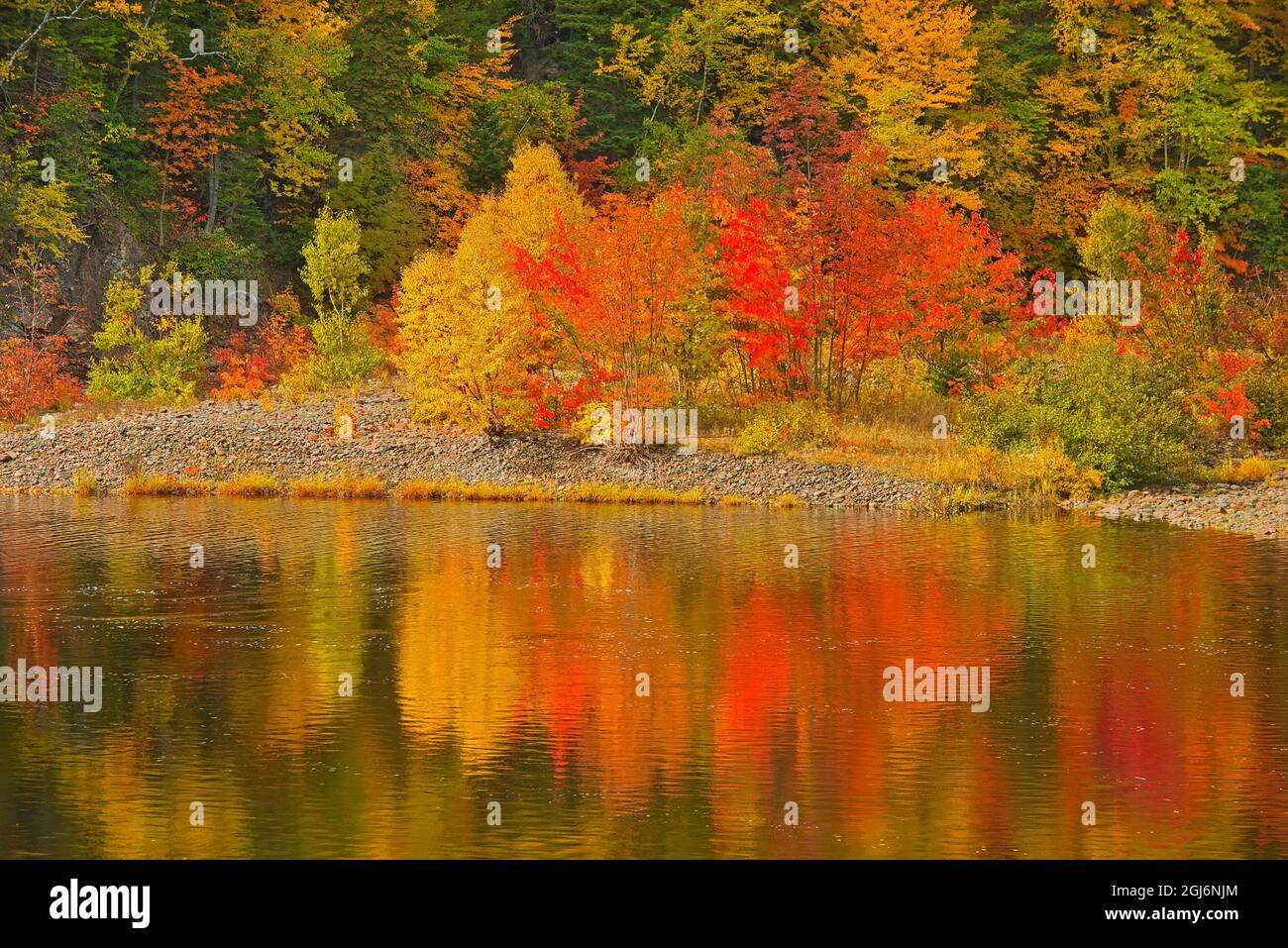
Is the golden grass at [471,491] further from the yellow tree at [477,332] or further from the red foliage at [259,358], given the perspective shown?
the red foliage at [259,358]

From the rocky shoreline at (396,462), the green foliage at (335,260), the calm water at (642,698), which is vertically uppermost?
the green foliage at (335,260)

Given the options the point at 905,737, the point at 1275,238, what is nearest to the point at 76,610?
the point at 905,737

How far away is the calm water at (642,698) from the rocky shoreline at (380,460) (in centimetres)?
651

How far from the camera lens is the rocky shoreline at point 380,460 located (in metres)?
34.4

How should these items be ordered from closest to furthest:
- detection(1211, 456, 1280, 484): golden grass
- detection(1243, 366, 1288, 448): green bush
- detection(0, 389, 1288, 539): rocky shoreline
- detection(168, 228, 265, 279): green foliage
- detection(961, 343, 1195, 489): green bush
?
detection(961, 343, 1195, 489): green bush
detection(1211, 456, 1280, 484): golden grass
detection(0, 389, 1288, 539): rocky shoreline
detection(1243, 366, 1288, 448): green bush
detection(168, 228, 265, 279): green foliage

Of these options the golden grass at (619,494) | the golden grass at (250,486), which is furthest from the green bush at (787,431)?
the golden grass at (250,486)

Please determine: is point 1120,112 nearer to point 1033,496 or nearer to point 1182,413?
point 1182,413

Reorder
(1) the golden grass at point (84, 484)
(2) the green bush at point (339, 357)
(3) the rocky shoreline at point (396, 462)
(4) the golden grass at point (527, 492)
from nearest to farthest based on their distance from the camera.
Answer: (3) the rocky shoreline at point (396, 462)
(4) the golden grass at point (527, 492)
(1) the golden grass at point (84, 484)
(2) the green bush at point (339, 357)

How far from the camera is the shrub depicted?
138ft

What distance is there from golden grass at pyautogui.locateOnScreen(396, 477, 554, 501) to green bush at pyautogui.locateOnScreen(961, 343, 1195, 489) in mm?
→ 10047

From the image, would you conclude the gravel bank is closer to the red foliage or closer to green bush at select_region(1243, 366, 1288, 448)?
green bush at select_region(1243, 366, 1288, 448)

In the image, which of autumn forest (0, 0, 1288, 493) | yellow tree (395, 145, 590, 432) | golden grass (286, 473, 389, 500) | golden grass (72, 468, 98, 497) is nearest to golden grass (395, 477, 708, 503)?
golden grass (286, 473, 389, 500)

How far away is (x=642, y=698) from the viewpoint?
611 inches
